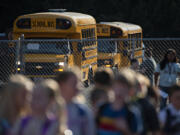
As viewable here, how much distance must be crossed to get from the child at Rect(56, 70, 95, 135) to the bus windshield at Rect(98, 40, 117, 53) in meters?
12.1

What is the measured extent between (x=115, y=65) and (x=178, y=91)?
37.2 feet

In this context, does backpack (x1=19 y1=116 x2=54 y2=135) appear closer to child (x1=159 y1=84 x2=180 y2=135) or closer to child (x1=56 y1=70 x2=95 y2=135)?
child (x1=56 y1=70 x2=95 y2=135)

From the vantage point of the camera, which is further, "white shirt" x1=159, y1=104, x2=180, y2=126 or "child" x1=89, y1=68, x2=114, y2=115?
"white shirt" x1=159, y1=104, x2=180, y2=126

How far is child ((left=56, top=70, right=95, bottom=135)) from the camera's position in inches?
174

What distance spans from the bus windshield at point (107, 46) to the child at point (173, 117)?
37.2 ft

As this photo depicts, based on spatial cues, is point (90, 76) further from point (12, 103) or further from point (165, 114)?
point (12, 103)

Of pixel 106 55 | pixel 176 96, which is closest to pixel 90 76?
pixel 106 55

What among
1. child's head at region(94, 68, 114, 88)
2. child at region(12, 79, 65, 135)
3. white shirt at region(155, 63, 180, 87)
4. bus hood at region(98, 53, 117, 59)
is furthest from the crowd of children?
bus hood at region(98, 53, 117, 59)

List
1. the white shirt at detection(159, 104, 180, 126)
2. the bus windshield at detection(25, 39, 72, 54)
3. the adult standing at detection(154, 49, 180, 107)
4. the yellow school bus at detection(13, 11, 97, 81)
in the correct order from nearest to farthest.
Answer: the white shirt at detection(159, 104, 180, 126) → the adult standing at detection(154, 49, 180, 107) → the bus windshield at detection(25, 39, 72, 54) → the yellow school bus at detection(13, 11, 97, 81)

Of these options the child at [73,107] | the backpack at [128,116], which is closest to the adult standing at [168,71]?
the child at [73,107]

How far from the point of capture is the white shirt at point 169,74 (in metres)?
9.37

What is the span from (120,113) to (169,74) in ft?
17.9

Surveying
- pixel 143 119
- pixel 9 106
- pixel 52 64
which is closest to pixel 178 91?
pixel 143 119

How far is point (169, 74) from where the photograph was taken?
9.39 m
